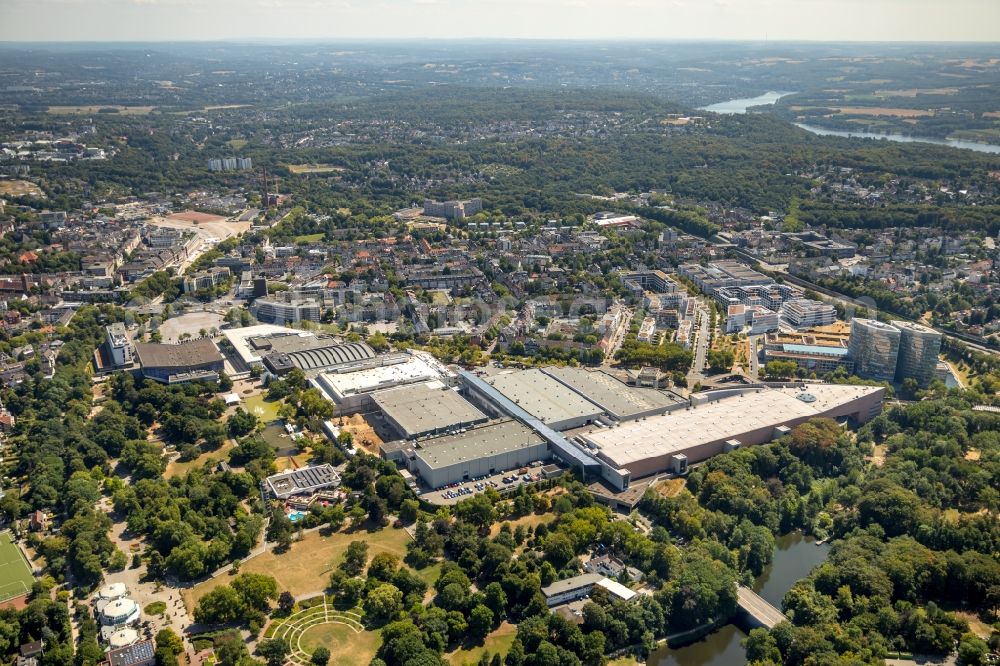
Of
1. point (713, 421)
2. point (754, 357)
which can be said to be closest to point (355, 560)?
point (713, 421)

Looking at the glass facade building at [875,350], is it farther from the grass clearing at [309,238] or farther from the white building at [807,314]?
the grass clearing at [309,238]

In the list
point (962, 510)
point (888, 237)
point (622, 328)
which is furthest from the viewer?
point (888, 237)

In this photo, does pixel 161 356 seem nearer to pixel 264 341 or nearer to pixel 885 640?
pixel 264 341

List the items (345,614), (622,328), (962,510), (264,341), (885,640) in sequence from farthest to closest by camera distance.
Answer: (622,328), (264,341), (962,510), (345,614), (885,640)

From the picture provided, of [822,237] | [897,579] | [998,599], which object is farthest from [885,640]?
[822,237]

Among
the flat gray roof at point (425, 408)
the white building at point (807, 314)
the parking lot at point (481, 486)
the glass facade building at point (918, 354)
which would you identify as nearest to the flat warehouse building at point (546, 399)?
the flat gray roof at point (425, 408)

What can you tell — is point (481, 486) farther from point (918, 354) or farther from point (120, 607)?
point (918, 354)
